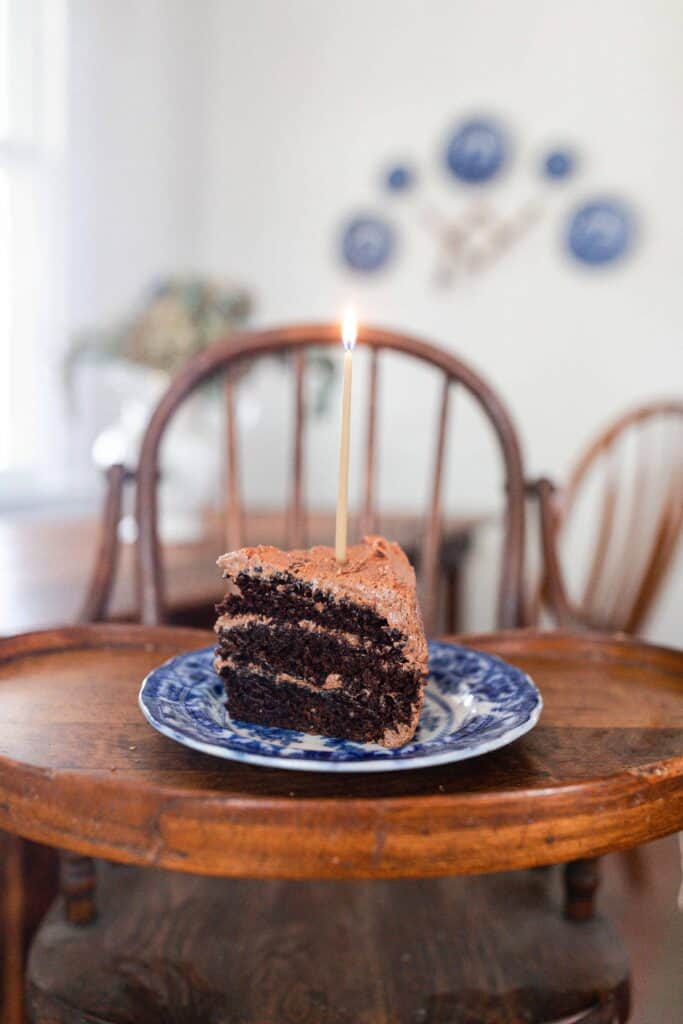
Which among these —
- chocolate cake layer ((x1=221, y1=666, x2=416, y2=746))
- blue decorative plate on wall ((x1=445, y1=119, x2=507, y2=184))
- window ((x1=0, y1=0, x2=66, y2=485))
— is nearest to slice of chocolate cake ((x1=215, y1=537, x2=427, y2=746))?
chocolate cake layer ((x1=221, y1=666, x2=416, y2=746))

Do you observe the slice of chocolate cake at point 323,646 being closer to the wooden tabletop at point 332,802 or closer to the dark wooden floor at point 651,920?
the wooden tabletop at point 332,802

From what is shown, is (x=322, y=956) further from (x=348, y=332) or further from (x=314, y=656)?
(x=348, y=332)

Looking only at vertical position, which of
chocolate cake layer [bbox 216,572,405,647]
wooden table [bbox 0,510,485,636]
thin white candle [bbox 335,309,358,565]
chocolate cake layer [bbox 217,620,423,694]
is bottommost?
wooden table [bbox 0,510,485,636]

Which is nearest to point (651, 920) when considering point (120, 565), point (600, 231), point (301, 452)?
point (301, 452)

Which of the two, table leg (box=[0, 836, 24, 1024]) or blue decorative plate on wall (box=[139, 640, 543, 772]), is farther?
table leg (box=[0, 836, 24, 1024])

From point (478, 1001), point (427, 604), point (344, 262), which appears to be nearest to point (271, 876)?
point (478, 1001)

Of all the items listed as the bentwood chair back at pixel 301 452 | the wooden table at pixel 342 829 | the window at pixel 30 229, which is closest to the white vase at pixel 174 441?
the bentwood chair back at pixel 301 452

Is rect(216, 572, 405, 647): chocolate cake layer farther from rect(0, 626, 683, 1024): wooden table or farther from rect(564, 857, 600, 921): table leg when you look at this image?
rect(564, 857, 600, 921): table leg
